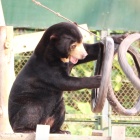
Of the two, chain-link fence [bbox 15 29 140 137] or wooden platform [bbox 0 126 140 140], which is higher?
chain-link fence [bbox 15 29 140 137]

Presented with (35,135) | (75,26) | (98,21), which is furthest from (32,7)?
(35,135)

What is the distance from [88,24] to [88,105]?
1.13m

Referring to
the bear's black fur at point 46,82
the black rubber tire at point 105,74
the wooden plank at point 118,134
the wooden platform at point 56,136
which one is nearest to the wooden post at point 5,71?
the bear's black fur at point 46,82

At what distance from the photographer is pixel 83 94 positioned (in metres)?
8.77

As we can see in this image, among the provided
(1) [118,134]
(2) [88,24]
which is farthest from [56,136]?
(2) [88,24]

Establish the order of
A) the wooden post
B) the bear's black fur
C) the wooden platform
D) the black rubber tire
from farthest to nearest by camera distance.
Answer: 1. the wooden post
2. the bear's black fur
3. the black rubber tire
4. the wooden platform

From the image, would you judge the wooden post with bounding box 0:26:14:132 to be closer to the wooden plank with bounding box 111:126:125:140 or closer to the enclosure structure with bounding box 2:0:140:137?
the enclosure structure with bounding box 2:0:140:137

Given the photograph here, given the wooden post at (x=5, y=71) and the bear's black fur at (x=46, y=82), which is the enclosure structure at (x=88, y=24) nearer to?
the wooden post at (x=5, y=71)

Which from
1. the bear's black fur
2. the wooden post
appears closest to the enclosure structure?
the wooden post

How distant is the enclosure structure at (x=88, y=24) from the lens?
8.52 metres

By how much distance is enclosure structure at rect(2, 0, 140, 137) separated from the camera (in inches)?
335

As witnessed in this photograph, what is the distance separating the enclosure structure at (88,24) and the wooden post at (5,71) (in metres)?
2.04

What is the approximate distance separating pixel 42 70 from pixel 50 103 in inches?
12.3

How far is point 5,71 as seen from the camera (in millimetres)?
6465
